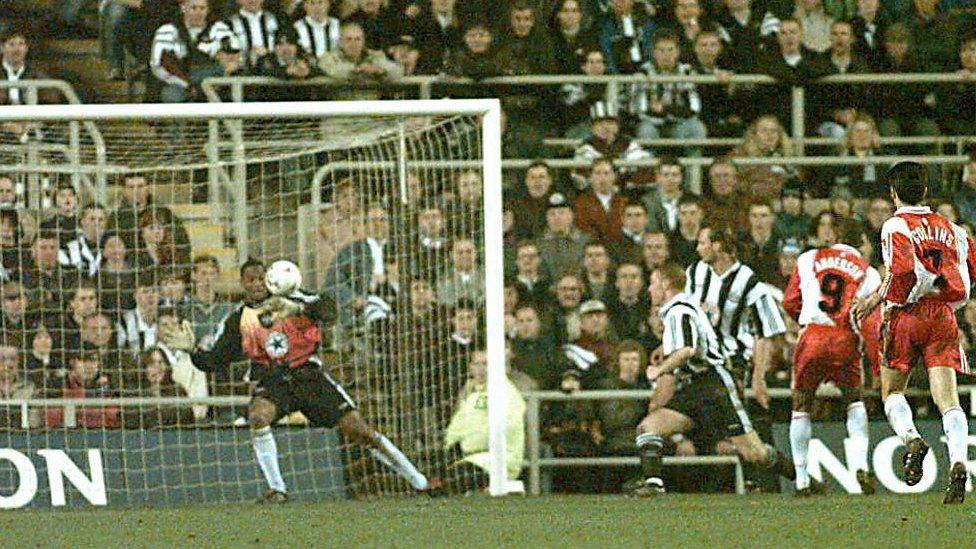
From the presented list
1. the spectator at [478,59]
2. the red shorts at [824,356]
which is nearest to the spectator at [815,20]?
the spectator at [478,59]

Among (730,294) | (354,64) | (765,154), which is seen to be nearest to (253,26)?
(354,64)

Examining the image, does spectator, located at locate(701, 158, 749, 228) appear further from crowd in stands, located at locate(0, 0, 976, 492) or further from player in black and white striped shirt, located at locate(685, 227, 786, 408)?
player in black and white striped shirt, located at locate(685, 227, 786, 408)

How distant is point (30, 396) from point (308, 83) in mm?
3032

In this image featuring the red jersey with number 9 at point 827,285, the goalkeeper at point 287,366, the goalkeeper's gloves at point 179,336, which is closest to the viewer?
the red jersey with number 9 at point 827,285

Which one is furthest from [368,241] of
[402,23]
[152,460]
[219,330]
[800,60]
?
[800,60]

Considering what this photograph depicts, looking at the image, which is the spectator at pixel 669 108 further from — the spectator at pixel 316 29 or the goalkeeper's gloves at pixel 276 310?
the goalkeeper's gloves at pixel 276 310

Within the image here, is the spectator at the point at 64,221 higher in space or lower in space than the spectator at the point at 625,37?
lower

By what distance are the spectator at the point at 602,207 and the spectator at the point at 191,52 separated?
2.64 meters

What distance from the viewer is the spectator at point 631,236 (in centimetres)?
1178

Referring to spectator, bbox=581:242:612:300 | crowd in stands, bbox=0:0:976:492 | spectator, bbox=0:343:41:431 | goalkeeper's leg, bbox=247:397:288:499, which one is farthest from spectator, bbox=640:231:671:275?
spectator, bbox=0:343:41:431

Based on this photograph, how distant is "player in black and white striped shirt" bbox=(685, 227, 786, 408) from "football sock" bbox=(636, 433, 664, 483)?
0.63m

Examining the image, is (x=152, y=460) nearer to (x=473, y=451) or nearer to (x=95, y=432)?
(x=95, y=432)

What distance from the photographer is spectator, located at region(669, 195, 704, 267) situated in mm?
11719

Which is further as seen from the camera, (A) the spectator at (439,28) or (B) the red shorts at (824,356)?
(A) the spectator at (439,28)
